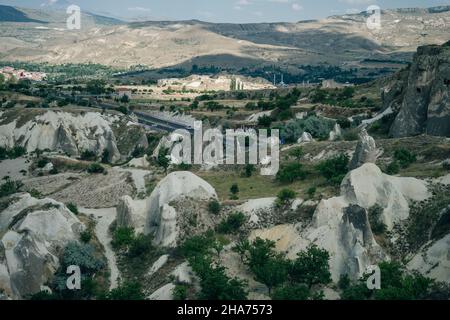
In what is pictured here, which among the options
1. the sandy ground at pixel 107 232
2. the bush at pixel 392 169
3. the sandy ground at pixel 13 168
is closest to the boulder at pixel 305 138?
the bush at pixel 392 169

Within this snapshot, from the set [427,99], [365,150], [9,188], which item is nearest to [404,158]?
[365,150]

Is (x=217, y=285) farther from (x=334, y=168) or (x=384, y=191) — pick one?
(x=334, y=168)

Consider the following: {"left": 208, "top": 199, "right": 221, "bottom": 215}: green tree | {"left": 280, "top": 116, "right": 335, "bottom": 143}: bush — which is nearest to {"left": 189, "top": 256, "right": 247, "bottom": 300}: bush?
{"left": 208, "top": 199, "right": 221, "bottom": 215}: green tree

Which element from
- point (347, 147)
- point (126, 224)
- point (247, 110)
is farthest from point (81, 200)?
point (247, 110)

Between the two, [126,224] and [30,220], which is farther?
[126,224]
